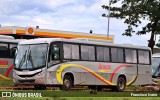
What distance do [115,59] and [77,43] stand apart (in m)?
3.49

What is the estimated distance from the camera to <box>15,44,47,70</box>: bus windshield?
2389 cm

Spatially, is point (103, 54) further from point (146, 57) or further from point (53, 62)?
point (53, 62)

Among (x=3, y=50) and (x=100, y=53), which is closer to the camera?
(x=100, y=53)

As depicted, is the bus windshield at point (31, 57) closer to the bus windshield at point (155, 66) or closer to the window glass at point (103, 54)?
the window glass at point (103, 54)

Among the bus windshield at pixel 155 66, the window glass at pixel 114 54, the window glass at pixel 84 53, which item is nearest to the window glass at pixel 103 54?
the window glass at pixel 114 54

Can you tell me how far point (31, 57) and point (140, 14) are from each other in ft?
52.2

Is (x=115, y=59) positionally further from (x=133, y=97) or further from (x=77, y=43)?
(x=133, y=97)

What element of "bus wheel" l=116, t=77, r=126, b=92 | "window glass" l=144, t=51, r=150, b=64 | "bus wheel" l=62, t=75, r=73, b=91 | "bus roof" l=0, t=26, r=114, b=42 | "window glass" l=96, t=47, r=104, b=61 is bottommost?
"bus wheel" l=116, t=77, r=126, b=92

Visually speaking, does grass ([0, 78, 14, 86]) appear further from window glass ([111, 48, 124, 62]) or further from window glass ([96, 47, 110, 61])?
window glass ([111, 48, 124, 62])

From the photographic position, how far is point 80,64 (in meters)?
25.7

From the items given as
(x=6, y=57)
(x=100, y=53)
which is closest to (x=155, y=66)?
(x=100, y=53)

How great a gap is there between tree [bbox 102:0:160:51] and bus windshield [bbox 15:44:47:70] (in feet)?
46.4

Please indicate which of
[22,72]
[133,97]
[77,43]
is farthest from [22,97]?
[77,43]

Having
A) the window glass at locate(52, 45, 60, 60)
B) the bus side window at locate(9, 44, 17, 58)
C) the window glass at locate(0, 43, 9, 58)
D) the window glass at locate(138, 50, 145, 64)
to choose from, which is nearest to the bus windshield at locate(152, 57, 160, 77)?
the window glass at locate(138, 50, 145, 64)
